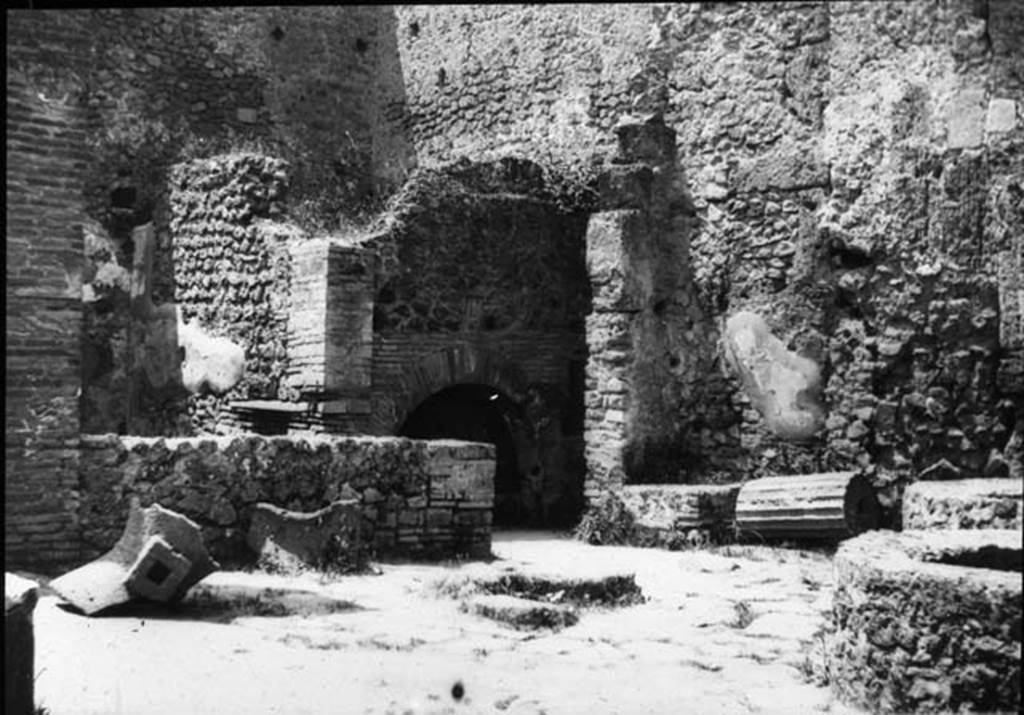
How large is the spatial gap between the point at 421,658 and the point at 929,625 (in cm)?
273

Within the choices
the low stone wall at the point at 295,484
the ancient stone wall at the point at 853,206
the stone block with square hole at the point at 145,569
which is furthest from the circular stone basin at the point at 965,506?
the stone block with square hole at the point at 145,569

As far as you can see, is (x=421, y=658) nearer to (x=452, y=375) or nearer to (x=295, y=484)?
(x=295, y=484)

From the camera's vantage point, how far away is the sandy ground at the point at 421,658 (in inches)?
236

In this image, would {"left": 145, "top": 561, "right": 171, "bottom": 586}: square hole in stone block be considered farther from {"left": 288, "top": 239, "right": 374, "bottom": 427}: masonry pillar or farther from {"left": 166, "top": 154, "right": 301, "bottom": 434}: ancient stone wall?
{"left": 166, "top": 154, "right": 301, "bottom": 434}: ancient stone wall

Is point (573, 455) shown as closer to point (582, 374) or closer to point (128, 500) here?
point (582, 374)

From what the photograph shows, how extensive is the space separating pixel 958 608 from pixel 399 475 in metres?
5.60

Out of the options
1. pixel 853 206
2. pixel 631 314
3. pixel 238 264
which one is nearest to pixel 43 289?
pixel 238 264

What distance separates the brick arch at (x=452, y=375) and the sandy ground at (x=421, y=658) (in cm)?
378

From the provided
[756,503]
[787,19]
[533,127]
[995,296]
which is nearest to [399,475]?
[756,503]

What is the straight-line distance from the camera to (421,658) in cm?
689

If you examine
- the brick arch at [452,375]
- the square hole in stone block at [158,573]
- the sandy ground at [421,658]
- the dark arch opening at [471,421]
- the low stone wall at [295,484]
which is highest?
the brick arch at [452,375]

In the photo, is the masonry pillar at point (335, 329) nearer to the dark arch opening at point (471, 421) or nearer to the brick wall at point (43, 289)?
the dark arch opening at point (471, 421)

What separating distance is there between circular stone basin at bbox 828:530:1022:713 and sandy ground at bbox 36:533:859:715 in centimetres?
33

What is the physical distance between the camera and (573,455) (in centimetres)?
1342
